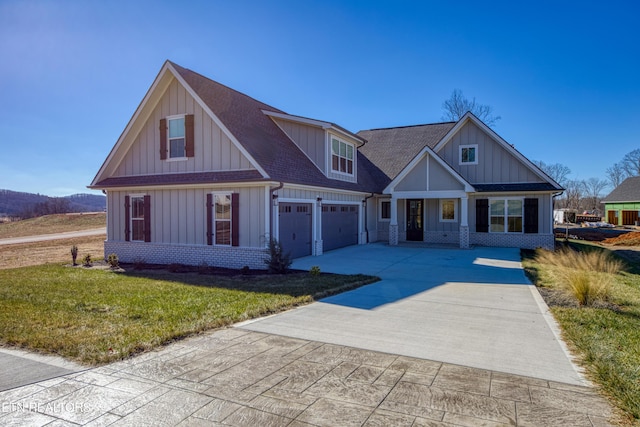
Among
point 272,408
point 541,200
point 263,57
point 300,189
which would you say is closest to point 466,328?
point 272,408

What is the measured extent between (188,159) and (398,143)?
1514 cm

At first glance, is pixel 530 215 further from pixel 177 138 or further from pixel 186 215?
pixel 177 138

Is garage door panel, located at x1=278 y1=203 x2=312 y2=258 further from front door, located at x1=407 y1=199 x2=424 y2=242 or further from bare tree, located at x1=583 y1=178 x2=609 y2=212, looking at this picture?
bare tree, located at x1=583 y1=178 x2=609 y2=212

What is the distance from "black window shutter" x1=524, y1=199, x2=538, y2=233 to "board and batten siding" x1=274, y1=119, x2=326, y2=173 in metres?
10.3

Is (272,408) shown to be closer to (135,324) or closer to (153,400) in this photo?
(153,400)

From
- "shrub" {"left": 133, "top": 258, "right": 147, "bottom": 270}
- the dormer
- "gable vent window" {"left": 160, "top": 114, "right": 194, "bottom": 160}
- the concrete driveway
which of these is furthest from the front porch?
"shrub" {"left": 133, "top": 258, "right": 147, "bottom": 270}

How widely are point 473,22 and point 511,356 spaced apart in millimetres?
12584

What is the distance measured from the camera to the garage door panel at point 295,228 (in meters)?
13.8

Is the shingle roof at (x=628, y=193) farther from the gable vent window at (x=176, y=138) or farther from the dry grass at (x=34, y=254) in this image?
the dry grass at (x=34, y=254)

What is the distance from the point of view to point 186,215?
1420 centimetres

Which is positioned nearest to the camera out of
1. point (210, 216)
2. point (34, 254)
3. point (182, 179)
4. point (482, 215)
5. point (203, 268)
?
point (203, 268)

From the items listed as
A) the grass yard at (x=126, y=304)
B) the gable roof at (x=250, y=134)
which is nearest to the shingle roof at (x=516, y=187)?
the gable roof at (x=250, y=134)

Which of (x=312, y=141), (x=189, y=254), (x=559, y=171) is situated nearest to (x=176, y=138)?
(x=189, y=254)

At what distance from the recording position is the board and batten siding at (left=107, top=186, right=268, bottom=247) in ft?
42.3
